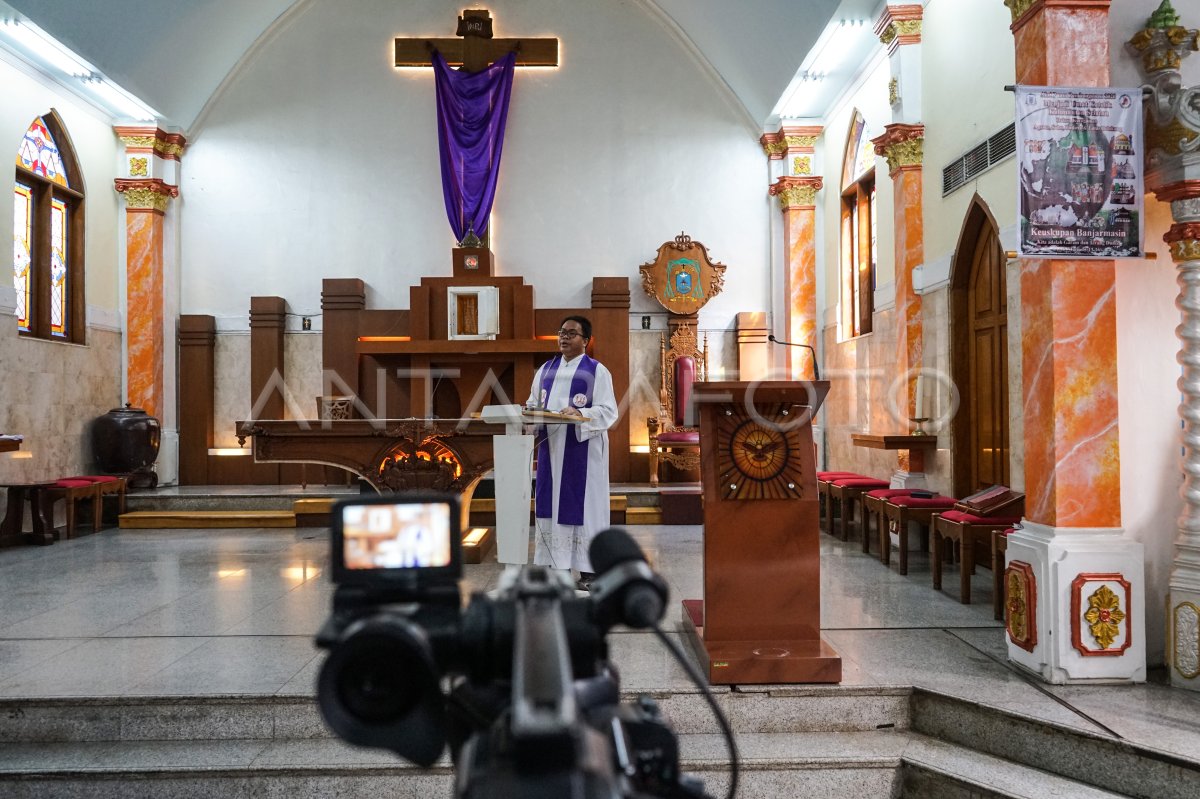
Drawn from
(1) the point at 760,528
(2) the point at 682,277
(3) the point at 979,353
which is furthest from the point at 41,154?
(3) the point at 979,353

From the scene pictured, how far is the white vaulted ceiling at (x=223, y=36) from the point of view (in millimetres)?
7933

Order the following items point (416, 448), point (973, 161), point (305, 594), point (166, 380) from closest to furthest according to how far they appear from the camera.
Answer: point (305, 594), point (973, 161), point (416, 448), point (166, 380)

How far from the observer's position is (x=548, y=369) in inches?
214

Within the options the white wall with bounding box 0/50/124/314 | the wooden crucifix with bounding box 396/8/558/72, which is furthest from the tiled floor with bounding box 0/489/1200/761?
the wooden crucifix with bounding box 396/8/558/72

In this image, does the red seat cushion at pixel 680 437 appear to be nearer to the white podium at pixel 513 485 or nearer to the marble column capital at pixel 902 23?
the white podium at pixel 513 485

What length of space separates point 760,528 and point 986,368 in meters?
3.49

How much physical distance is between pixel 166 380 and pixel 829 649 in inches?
361

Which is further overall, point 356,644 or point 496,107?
point 496,107

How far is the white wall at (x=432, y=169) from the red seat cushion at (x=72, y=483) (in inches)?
119

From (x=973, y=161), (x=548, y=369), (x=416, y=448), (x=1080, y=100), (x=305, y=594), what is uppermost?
(x=973, y=161)

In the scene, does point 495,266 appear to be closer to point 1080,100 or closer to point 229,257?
point 229,257

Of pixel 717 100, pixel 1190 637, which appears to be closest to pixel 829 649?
pixel 1190 637

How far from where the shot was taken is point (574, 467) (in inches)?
208

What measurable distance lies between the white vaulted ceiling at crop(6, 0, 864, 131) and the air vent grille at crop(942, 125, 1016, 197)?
189 centimetres
